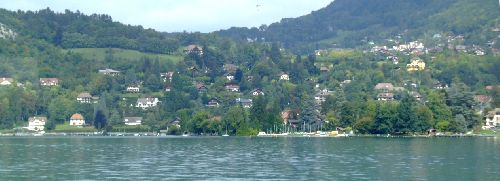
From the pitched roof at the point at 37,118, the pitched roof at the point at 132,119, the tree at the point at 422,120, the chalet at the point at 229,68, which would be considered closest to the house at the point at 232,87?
the chalet at the point at 229,68

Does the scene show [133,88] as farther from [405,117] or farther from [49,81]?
[405,117]

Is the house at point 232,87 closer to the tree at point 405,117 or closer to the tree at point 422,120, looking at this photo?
the tree at point 405,117

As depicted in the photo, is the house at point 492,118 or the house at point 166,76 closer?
the house at point 492,118

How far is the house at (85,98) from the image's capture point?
153712 mm

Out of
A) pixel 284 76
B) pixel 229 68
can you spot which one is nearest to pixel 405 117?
pixel 284 76

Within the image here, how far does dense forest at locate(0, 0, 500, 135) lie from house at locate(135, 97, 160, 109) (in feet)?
1.37

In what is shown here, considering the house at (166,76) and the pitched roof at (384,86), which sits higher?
the house at (166,76)

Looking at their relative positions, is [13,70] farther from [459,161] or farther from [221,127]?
[459,161]

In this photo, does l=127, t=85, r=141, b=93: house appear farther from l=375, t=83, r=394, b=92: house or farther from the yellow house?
the yellow house

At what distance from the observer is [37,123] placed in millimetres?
141875

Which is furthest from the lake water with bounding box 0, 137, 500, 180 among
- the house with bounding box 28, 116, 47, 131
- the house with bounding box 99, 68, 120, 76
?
the house with bounding box 99, 68, 120, 76

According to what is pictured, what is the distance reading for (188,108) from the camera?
144m

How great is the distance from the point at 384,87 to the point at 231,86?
27.5m

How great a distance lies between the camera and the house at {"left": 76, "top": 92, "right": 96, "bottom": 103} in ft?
504
